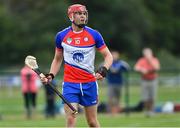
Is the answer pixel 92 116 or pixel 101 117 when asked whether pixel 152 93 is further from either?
pixel 92 116

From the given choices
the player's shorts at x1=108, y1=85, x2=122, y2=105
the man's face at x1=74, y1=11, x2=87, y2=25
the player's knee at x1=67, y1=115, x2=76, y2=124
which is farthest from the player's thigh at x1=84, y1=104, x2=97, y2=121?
the player's shorts at x1=108, y1=85, x2=122, y2=105

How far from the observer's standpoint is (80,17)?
1330 centimetres

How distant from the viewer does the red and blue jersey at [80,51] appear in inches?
523

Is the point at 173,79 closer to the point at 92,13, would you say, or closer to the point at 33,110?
the point at 33,110

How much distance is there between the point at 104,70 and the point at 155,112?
12470mm

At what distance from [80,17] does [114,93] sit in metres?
11.5

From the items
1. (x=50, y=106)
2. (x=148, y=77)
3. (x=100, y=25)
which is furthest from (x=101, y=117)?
(x=100, y=25)

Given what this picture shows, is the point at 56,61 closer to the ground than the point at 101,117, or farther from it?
farther from it

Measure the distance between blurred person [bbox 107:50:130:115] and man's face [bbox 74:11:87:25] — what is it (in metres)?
10.8

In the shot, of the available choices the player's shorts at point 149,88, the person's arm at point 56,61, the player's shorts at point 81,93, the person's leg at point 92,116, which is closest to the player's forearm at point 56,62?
the person's arm at point 56,61

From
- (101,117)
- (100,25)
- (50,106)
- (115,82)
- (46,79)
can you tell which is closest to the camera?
(46,79)

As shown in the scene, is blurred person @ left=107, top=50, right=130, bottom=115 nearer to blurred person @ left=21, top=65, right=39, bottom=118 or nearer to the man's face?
blurred person @ left=21, top=65, right=39, bottom=118

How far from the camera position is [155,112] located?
25.5 m

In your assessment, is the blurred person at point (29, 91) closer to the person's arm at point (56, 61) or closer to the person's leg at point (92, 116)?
the person's arm at point (56, 61)
